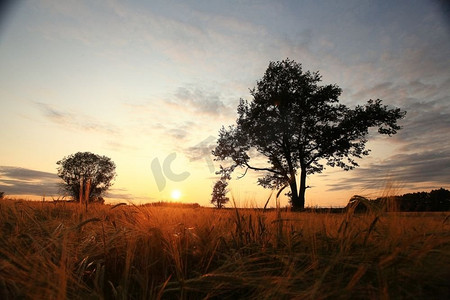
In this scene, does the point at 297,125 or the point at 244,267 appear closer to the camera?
the point at 244,267

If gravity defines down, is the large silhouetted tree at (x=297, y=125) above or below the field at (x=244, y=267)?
above

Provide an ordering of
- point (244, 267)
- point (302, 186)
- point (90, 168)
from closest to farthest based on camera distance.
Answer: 1. point (244, 267)
2. point (302, 186)
3. point (90, 168)

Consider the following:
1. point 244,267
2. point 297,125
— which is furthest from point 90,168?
point 244,267

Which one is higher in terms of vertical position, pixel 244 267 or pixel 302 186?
pixel 302 186

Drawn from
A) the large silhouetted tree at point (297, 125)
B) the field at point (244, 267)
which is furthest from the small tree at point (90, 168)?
the field at point (244, 267)

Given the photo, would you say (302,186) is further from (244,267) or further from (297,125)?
(244,267)

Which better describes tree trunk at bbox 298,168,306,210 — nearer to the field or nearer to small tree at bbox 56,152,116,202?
the field

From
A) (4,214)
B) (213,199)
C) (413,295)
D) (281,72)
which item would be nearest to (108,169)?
(213,199)

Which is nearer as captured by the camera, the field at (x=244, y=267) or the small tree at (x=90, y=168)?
the field at (x=244, y=267)

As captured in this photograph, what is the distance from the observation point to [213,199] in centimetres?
4666

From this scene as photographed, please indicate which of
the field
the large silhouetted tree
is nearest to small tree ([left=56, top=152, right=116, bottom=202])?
the large silhouetted tree

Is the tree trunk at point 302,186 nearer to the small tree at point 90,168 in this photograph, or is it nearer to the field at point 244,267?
the field at point 244,267

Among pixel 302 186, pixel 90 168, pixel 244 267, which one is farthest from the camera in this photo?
pixel 90 168

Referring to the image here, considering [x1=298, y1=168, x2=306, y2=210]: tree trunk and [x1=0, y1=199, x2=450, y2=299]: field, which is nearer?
[x1=0, y1=199, x2=450, y2=299]: field
